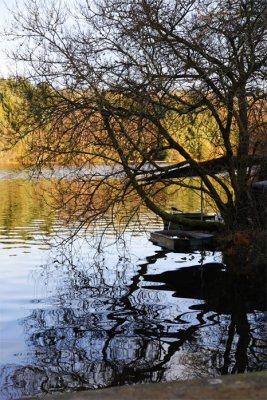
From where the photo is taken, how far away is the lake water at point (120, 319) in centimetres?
657

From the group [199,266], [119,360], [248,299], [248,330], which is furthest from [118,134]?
[119,360]

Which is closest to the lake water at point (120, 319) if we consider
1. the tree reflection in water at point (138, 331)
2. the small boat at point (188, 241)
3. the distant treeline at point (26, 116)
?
the tree reflection in water at point (138, 331)

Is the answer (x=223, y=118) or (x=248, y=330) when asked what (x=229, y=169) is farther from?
(x=248, y=330)

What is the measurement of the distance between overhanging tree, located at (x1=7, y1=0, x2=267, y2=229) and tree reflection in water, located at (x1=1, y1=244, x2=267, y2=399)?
7.06 feet

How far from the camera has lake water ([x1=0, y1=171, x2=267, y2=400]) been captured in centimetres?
657

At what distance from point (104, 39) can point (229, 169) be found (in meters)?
4.35

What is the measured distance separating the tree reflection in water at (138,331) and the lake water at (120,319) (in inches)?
0.5

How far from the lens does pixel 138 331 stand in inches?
323

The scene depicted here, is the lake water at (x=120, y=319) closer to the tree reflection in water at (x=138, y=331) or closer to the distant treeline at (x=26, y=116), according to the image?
the tree reflection in water at (x=138, y=331)

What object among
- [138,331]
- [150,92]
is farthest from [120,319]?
[150,92]

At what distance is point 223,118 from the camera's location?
1344 centimetres

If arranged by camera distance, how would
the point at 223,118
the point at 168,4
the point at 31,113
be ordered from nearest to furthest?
1. the point at 168,4
2. the point at 31,113
3. the point at 223,118

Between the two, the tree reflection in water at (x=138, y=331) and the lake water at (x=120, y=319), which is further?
the lake water at (x=120, y=319)

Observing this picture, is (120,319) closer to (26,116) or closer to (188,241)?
(26,116)
